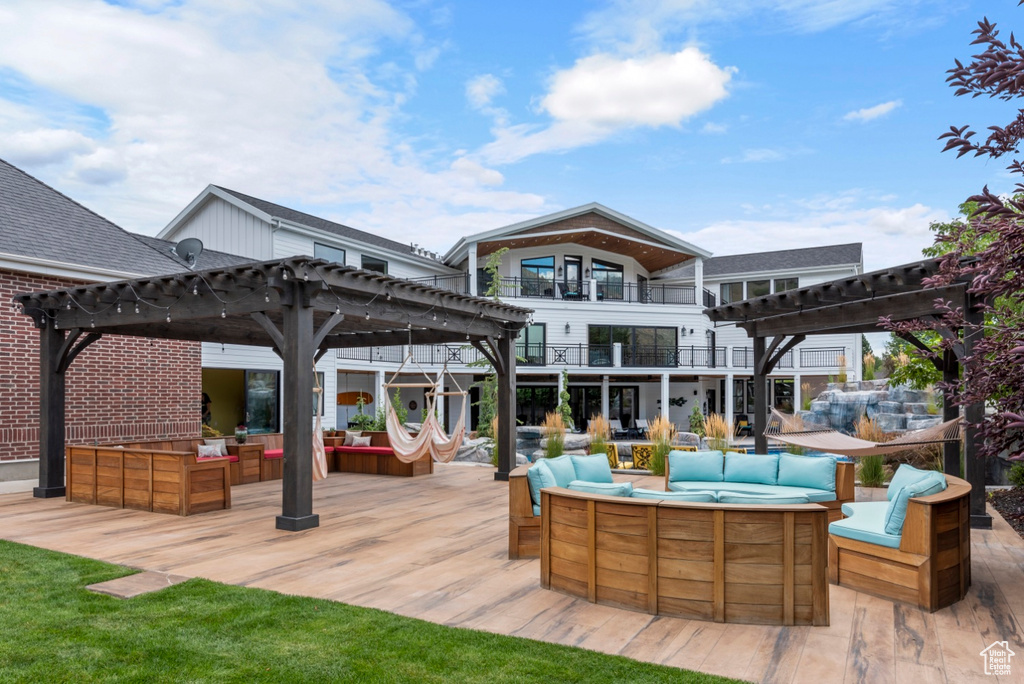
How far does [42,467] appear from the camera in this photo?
9352 mm

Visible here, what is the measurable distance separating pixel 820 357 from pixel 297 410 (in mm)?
20710

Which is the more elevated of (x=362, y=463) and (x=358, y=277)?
(x=358, y=277)

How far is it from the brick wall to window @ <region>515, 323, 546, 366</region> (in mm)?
10719

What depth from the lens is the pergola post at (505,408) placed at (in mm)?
11227

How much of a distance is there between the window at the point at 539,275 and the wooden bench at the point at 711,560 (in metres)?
17.9

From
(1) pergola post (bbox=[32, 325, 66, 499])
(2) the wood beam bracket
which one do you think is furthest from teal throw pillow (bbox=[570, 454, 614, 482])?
(1) pergola post (bbox=[32, 325, 66, 499])

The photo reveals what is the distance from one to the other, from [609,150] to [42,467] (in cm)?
1597

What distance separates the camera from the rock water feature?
15625 mm

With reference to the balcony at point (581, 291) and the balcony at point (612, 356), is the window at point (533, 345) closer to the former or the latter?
the balcony at point (612, 356)

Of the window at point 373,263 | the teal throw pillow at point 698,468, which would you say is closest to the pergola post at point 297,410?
the teal throw pillow at point 698,468

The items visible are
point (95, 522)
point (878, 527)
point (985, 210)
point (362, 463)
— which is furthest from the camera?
point (362, 463)

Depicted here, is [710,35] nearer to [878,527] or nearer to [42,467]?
[878,527]

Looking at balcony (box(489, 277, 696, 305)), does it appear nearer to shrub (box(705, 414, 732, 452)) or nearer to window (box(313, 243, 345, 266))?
window (box(313, 243, 345, 266))

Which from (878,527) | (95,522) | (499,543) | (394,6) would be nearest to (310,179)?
(394,6)
